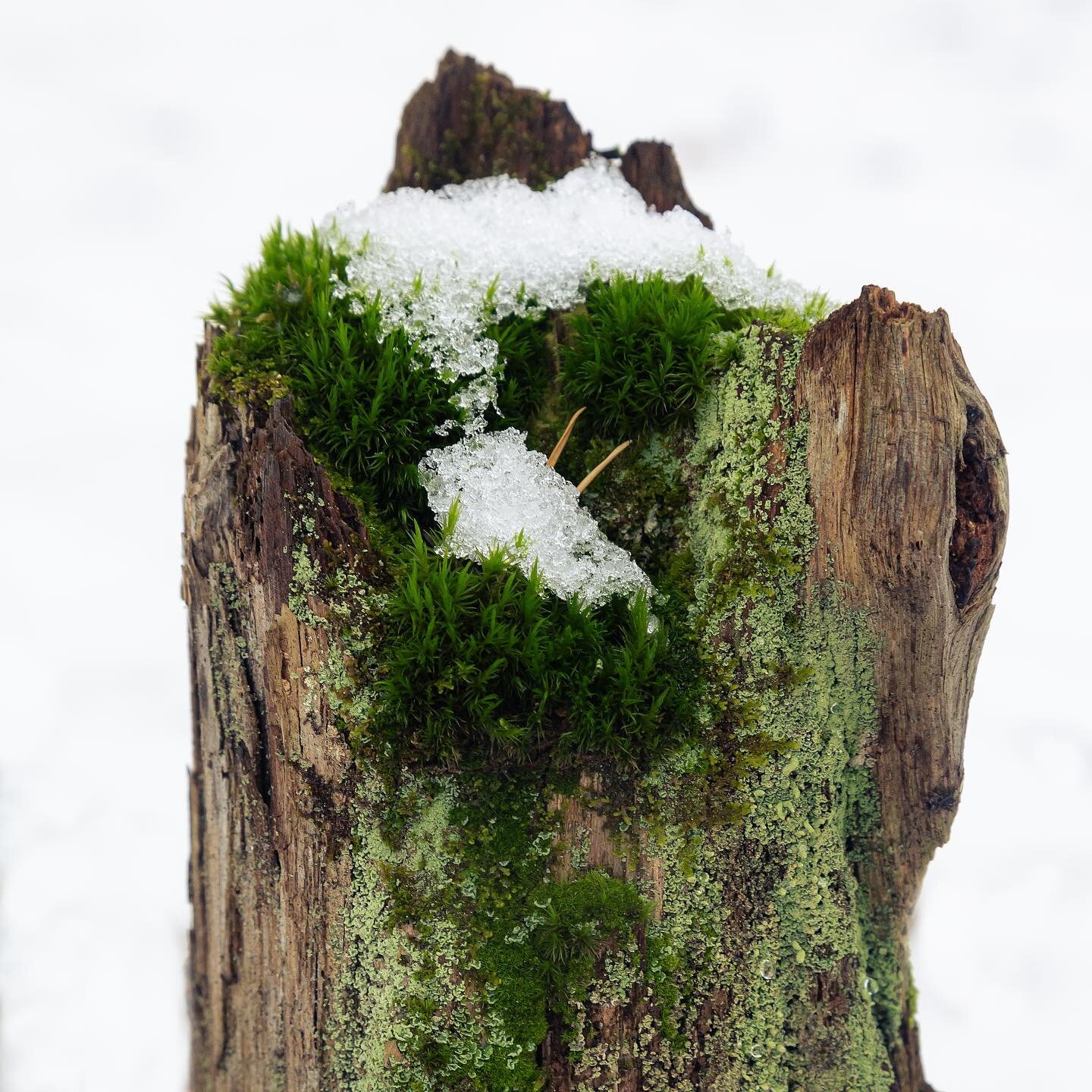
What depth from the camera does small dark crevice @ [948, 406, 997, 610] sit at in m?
2.20

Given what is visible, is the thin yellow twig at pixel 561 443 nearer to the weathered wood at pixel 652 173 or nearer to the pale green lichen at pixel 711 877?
the pale green lichen at pixel 711 877

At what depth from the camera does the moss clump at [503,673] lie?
205 cm

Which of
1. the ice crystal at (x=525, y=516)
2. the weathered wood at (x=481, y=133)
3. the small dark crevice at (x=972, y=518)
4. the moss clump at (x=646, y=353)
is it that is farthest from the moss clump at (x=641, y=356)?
the weathered wood at (x=481, y=133)

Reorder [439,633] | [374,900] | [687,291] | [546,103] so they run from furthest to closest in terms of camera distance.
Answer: [546,103] → [687,291] → [374,900] → [439,633]

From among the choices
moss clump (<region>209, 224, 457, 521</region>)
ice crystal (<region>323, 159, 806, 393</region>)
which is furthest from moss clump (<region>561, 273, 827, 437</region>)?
moss clump (<region>209, 224, 457, 521</region>)

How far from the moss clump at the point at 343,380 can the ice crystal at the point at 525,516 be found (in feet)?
0.33

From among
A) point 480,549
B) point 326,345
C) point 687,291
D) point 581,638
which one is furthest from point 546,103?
point 581,638

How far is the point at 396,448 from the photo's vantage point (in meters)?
2.30

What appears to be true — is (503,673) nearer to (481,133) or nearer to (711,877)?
(711,877)

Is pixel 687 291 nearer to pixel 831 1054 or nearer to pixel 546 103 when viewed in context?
pixel 546 103

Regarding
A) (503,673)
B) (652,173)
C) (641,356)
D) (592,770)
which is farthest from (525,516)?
(652,173)

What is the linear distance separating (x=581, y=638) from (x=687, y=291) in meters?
1.11

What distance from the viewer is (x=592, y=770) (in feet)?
7.19

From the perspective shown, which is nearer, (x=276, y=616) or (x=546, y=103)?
(x=276, y=616)
